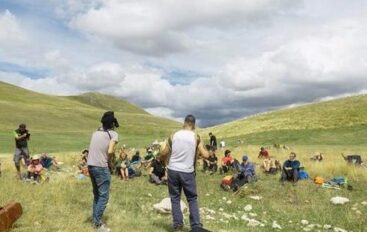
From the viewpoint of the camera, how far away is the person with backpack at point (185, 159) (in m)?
9.91

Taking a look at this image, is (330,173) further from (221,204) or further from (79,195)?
(79,195)

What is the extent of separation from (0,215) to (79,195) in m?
4.92

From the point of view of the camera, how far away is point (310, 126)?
61.3 metres

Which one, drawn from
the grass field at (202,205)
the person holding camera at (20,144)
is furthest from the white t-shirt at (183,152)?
the person holding camera at (20,144)

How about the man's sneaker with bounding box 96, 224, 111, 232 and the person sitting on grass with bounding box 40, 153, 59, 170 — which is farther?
the person sitting on grass with bounding box 40, 153, 59, 170

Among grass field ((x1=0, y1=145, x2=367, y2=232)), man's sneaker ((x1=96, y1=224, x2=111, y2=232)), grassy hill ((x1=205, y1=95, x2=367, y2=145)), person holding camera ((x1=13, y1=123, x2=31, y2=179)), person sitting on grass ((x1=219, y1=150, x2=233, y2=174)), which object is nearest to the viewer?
man's sneaker ((x1=96, y1=224, x2=111, y2=232))

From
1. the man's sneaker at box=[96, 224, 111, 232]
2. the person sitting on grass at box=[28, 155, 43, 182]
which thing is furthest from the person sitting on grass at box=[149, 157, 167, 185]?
the man's sneaker at box=[96, 224, 111, 232]

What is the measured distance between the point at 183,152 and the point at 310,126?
53348 mm

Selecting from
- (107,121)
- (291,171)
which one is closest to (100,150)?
(107,121)

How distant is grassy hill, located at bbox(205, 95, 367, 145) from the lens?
5328 cm

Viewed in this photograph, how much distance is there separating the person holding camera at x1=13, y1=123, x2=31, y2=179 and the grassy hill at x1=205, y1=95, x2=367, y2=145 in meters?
35.5

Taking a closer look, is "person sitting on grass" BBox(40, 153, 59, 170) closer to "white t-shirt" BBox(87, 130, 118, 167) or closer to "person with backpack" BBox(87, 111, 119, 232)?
"person with backpack" BBox(87, 111, 119, 232)

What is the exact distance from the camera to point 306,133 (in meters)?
57.2

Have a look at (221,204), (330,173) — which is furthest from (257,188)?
(330,173)
